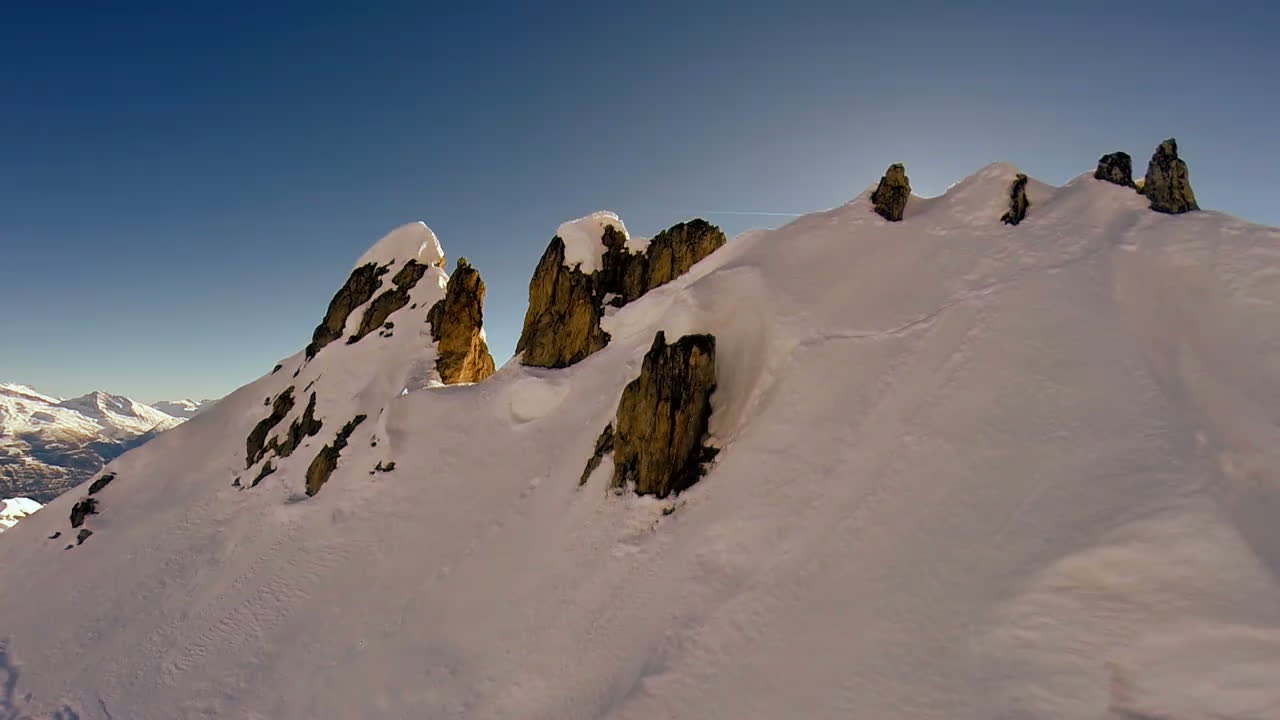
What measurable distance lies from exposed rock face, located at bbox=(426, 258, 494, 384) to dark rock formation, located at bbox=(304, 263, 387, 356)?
12.6m

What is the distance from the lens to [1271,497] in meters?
12.5

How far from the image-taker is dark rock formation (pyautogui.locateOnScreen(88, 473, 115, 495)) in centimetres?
4638

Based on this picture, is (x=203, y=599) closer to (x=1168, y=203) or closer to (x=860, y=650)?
(x=860, y=650)

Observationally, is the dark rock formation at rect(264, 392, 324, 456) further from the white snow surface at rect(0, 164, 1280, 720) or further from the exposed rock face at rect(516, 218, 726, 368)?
the exposed rock face at rect(516, 218, 726, 368)

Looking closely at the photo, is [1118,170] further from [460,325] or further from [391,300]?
[391,300]

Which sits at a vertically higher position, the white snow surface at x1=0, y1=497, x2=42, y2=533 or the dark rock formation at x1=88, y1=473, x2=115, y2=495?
the dark rock formation at x1=88, y1=473, x2=115, y2=495

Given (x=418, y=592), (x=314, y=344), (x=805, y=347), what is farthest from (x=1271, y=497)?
(x=314, y=344)

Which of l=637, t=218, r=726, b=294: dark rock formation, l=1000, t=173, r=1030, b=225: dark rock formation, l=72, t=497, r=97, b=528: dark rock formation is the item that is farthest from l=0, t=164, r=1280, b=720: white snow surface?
l=72, t=497, r=97, b=528: dark rock formation

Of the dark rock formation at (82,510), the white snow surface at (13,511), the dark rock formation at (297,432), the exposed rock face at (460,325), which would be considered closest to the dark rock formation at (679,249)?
the exposed rock face at (460,325)

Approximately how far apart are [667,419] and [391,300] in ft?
125

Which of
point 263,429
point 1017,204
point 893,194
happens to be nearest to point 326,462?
point 263,429

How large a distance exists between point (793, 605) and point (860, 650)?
8.13ft

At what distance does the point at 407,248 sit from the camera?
183ft

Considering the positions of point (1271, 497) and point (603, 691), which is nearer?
point (1271, 497)
